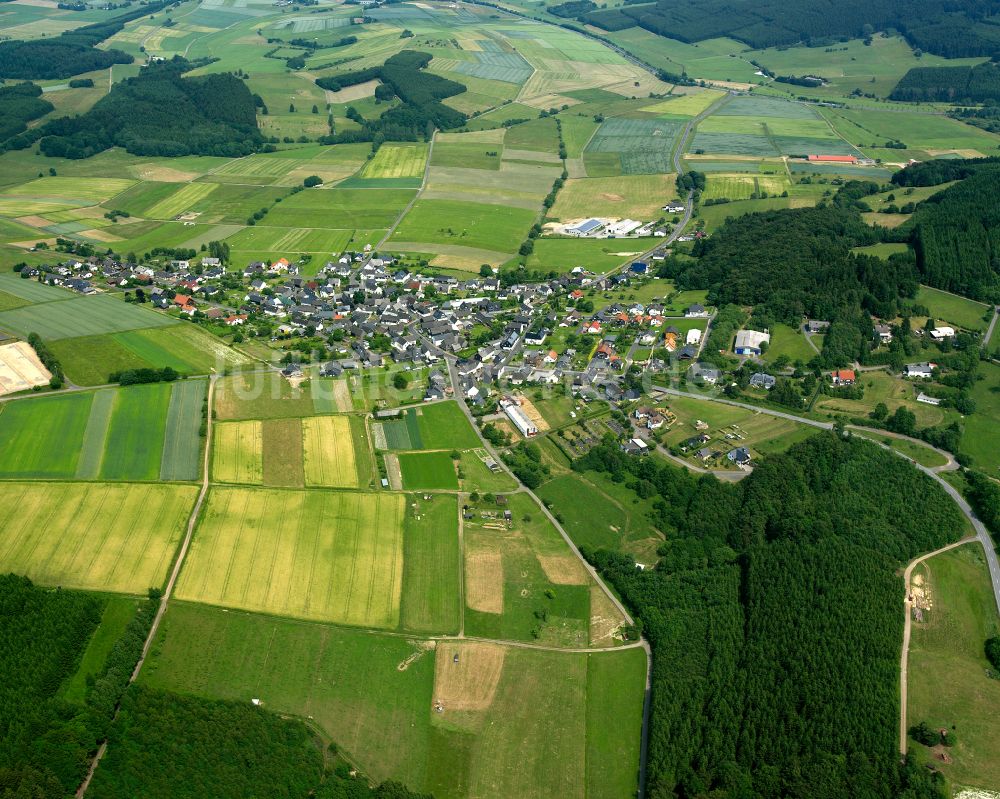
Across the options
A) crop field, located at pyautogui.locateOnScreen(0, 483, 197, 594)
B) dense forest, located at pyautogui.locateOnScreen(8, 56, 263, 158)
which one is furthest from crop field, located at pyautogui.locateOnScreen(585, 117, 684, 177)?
crop field, located at pyautogui.locateOnScreen(0, 483, 197, 594)

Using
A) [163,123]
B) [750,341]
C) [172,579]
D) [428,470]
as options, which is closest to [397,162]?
[163,123]

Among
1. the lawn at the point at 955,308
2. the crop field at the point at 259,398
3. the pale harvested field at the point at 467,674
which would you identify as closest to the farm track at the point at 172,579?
the crop field at the point at 259,398

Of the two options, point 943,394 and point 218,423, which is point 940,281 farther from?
point 218,423

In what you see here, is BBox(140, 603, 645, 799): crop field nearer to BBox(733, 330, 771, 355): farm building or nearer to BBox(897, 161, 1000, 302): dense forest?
BBox(733, 330, 771, 355): farm building

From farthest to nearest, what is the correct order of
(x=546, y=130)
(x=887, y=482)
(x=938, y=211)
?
(x=546, y=130) → (x=938, y=211) → (x=887, y=482)

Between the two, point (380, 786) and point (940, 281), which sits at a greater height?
point (940, 281)

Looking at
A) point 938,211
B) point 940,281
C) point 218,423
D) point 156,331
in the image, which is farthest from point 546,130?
point 218,423
